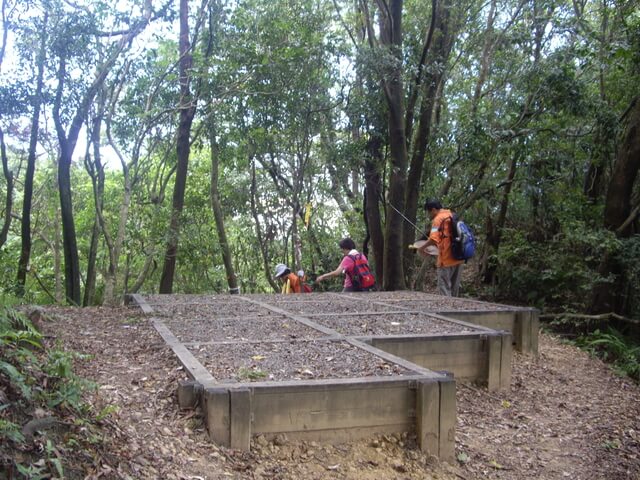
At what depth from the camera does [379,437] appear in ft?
15.7

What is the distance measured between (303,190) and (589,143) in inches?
341

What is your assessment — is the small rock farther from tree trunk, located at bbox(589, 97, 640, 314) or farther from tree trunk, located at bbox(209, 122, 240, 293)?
tree trunk, located at bbox(209, 122, 240, 293)

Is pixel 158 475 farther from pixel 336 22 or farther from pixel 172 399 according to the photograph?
pixel 336 22

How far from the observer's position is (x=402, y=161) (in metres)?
13.3

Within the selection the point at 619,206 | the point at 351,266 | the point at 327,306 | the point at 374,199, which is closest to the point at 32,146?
the point at 351,266

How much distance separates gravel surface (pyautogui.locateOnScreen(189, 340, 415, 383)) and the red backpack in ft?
19.5

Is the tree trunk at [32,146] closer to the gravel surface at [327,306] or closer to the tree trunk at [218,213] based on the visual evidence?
the tree trunk at [218,213]

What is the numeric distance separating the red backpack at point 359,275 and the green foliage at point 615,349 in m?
4.02

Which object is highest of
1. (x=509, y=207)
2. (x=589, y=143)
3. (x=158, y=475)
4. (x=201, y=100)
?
(x=201, y=100)

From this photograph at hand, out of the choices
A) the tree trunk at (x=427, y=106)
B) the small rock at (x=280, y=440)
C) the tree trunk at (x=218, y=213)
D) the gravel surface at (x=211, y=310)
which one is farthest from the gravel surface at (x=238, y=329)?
the tree trunk at (x=218, y=213)

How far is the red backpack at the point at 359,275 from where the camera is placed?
40.3 ft

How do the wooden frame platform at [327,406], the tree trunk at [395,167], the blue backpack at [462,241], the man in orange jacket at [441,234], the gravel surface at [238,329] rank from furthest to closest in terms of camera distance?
1. the tree trunk at [395,167]
2. the man in orange jacket at [441,234]
3. the blue backpack at [462,241]
4. the gravel surface at [238,329]
5. the wooden frame platform at [327,406]

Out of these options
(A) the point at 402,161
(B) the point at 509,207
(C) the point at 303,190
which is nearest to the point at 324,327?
(A) the point at 402,161

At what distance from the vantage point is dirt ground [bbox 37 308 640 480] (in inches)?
159
